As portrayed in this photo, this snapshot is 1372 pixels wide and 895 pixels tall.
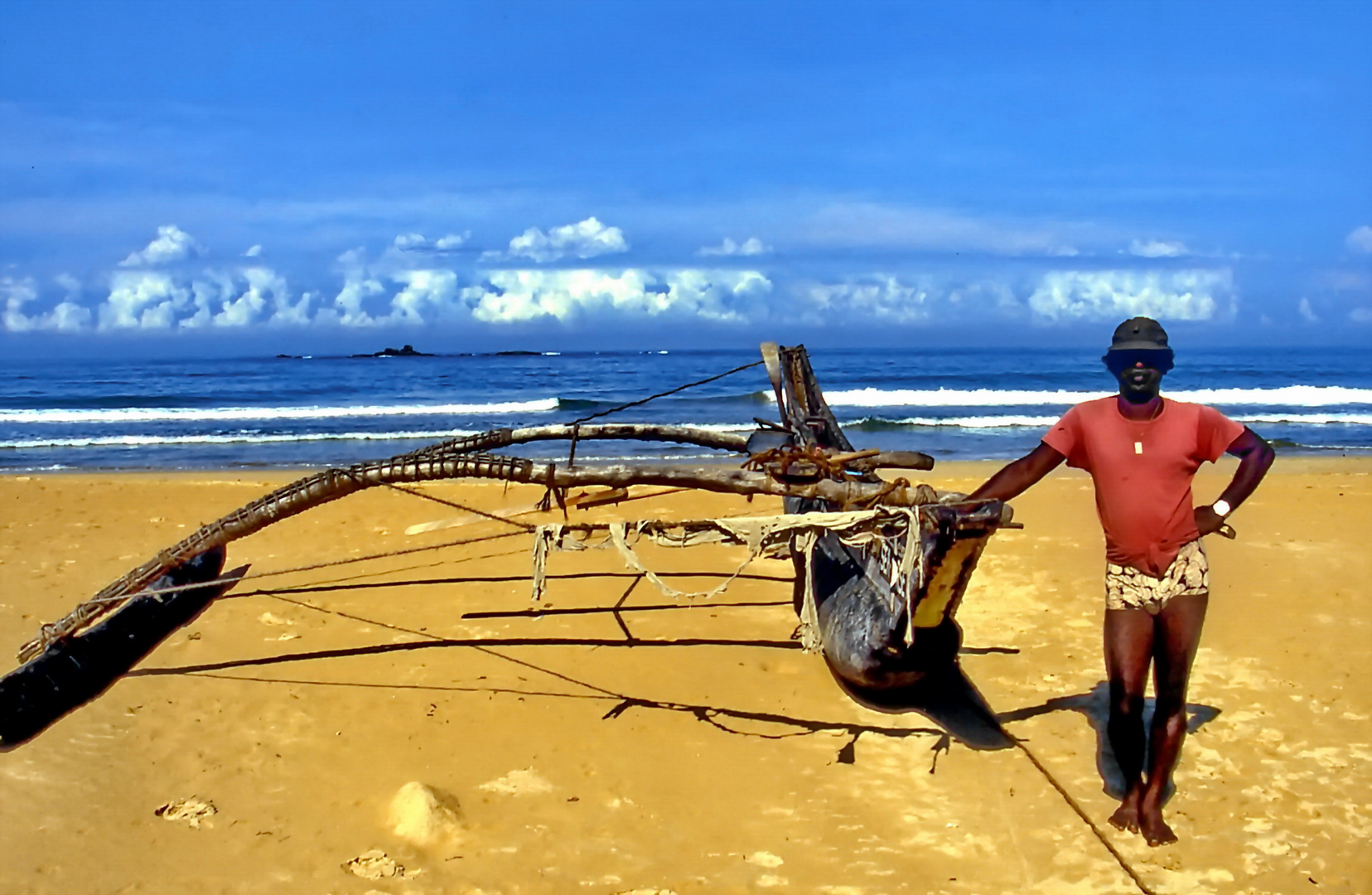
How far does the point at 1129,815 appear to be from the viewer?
375 cm

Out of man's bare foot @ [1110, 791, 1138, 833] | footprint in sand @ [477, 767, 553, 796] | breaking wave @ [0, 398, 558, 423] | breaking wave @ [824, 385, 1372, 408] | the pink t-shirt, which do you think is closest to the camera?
the pink t-shirt

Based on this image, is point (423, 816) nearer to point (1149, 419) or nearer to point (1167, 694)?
point (1167, 694)

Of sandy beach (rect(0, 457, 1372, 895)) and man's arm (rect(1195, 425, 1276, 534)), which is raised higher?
man's arm (rect(1195, 425, 1276, 534))

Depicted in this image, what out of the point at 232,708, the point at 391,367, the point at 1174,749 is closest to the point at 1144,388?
the point at 1174,749

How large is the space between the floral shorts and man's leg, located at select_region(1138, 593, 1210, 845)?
0.10ft

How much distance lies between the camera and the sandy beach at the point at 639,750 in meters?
3.63

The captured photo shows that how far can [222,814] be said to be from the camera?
4.06 metres

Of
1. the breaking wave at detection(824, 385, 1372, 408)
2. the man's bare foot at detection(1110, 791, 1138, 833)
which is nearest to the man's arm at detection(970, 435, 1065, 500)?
the man's bare foot at detection(1110, 791, 1138, 833)

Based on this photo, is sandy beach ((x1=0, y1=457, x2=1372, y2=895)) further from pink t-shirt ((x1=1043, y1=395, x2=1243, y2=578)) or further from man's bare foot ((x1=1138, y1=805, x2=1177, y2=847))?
pink t-shirt ((x1=1043, y1=395, x2=1243, y2=578))

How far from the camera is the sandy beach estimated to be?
3633 mm

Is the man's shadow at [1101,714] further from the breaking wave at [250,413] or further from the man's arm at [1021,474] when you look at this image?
the breaking wave at [250,413]

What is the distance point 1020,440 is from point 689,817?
1685 cm

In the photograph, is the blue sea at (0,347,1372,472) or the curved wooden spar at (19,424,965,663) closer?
the curved wooden spar at (19,424,965,663)

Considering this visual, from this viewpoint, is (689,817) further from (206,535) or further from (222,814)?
(206,535)
